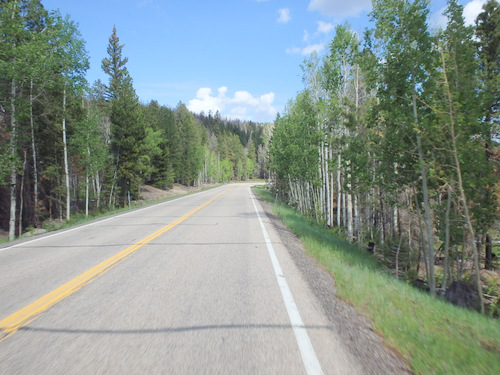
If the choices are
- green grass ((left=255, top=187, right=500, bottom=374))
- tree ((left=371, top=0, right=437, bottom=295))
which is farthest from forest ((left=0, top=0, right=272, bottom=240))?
green grass ((left=255, top=187, right=500, bottom=374))

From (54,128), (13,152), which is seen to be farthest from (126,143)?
(13,152)

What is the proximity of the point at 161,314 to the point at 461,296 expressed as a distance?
955cm

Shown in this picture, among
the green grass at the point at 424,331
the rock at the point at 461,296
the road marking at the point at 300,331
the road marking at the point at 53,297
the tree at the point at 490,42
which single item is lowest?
the rock at the point at 461,296

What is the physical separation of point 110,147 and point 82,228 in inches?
945

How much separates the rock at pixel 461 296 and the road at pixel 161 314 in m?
5.96

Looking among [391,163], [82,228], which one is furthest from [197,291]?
[391,163]

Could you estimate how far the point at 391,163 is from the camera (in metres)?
10.8

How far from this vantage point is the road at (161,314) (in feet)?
9.02

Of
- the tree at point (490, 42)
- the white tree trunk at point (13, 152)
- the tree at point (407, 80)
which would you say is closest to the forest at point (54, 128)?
the white tree trunk at point (13, 152)

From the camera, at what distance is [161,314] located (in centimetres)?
373

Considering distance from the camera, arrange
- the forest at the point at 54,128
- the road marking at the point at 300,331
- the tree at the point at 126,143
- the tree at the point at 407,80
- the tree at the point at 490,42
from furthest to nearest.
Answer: the tree at the point at 126,143 → the forest at the point at 54,128 → the tree at the point at 490,42 → the tree at the point at 407,80 → the road marking at the point at 300,331

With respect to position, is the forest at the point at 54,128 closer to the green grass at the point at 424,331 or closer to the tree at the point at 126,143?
the tree at the point at 126,143

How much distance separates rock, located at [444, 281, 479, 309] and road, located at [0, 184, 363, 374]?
235 inches

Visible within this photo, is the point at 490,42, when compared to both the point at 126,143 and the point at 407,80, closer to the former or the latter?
the point at 407,80
